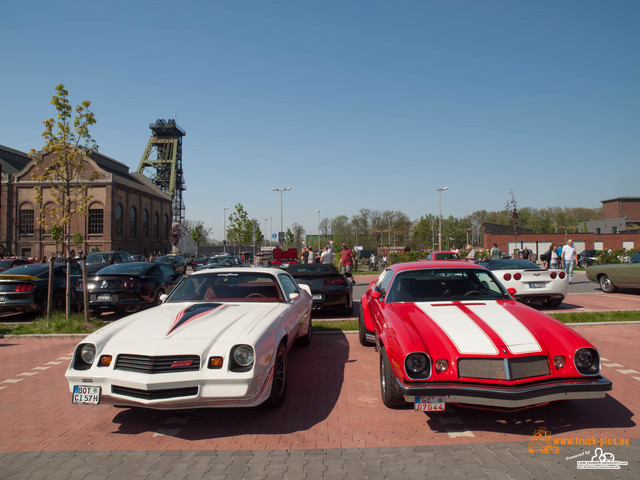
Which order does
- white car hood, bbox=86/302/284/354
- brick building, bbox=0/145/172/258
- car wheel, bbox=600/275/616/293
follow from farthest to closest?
brick building, bbox=0/145/172/258 → car wheel, bbox=600/275/616/293 → white car hood, bbox=86/302/284/354

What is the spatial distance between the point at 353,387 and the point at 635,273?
1255cm

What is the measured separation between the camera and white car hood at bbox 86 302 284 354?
4.02 metres

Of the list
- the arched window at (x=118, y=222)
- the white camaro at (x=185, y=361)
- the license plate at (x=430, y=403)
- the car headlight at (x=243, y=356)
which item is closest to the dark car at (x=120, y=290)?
the white camaro at (x=185, y=361)

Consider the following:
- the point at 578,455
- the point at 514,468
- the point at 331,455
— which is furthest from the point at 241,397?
the point at 578,455

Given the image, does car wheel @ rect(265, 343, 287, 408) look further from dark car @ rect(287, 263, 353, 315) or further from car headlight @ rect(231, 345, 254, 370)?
dark car @ rect(287, 263, 353, 315)

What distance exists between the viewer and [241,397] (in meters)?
3.81

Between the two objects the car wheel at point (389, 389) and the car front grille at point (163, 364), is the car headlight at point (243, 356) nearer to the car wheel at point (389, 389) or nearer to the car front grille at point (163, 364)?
the car front grille at point (163, 364)

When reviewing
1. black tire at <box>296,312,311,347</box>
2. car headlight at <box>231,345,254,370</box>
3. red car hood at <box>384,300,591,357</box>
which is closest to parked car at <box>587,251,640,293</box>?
red car hood at <box>384,300,591,357</box>

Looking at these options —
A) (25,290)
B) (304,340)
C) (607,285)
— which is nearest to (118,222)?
(25,290)

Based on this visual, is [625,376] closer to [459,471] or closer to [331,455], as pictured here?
[459,471]

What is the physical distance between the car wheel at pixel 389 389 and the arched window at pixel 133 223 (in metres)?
57.4

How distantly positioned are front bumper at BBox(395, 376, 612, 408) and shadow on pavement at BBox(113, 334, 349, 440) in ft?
4.02

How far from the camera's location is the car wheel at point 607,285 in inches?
Result: 573

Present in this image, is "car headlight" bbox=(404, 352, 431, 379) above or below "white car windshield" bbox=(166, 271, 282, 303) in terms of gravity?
below
